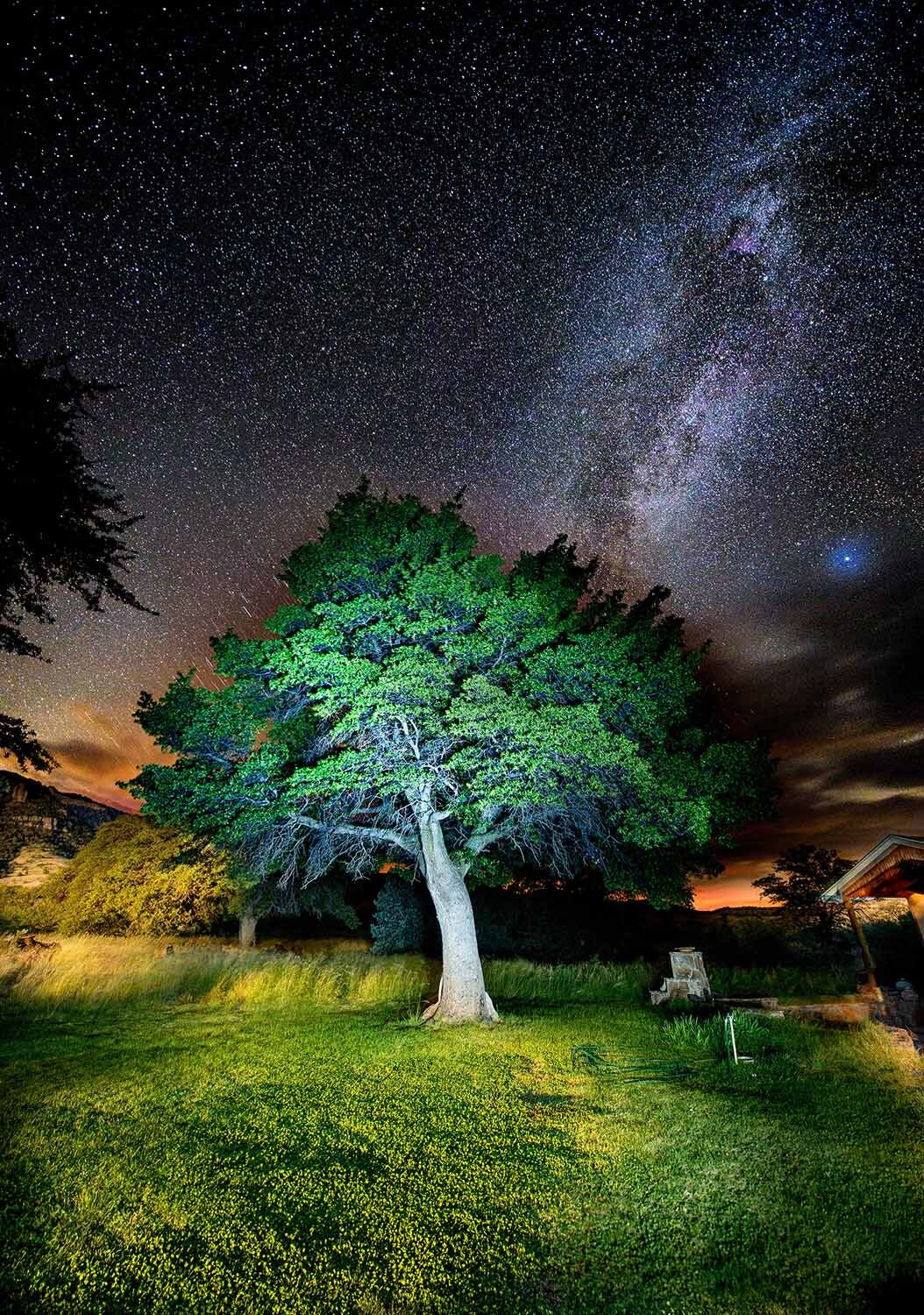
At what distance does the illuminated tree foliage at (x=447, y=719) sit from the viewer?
35.3 feet

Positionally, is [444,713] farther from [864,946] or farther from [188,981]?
[864,946]

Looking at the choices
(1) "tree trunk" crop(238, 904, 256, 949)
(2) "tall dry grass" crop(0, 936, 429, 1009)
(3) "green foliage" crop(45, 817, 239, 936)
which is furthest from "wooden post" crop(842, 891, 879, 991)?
(1) "tree trunk" crop(238, 904, 256, 949)

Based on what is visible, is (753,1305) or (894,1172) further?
(894,1172)

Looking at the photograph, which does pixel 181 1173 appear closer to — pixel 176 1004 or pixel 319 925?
pixel 176 1004

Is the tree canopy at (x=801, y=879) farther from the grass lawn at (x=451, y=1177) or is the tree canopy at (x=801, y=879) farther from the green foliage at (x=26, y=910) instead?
the green foliage at (x=26, y=910)

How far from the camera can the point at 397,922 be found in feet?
88.4

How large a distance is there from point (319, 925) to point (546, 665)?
39.3 metres

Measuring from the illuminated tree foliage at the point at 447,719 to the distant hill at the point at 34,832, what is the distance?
30360 millimetres

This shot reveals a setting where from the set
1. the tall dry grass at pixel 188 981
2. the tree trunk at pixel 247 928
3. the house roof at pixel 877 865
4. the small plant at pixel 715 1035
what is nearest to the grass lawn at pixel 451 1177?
the small plant at pixel 715 1035

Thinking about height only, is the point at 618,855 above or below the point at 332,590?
below

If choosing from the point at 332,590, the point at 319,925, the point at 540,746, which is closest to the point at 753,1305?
the point at 540,746

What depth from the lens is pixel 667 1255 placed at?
3631 mm

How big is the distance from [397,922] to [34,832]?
32.9m

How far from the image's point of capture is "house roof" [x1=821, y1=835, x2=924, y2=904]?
A: 42.0 feet
